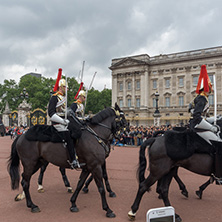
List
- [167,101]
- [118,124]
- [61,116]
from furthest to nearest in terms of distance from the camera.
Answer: [167,101] → [118,124] → [61,116]

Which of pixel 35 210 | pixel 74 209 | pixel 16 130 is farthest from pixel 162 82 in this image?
pixel 35 210

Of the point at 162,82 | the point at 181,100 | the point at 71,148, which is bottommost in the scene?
the point at 71,148

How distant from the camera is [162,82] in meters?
51.7

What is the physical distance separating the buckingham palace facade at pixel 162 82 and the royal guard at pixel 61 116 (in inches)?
1716

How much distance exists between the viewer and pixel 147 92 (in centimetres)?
5222

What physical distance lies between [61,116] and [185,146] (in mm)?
2900

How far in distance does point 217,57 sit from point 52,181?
4789cm

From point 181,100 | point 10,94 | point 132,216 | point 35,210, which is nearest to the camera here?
point 132,216

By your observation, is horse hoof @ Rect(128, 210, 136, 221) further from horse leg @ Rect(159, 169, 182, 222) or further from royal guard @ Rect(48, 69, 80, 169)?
royal guard @ Rect(48, 69, 80, 169)

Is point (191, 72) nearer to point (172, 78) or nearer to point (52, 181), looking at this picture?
point (172, 78)

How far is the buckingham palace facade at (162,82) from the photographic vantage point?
154 ft

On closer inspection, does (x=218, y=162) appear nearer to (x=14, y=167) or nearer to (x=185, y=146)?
(x=185, y=146)

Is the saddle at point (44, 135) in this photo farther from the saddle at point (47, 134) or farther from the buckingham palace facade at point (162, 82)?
the buckingham palace facade at point (162, 82)

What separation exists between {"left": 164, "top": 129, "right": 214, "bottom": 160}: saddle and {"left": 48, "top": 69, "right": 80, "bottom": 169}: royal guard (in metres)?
2.01
